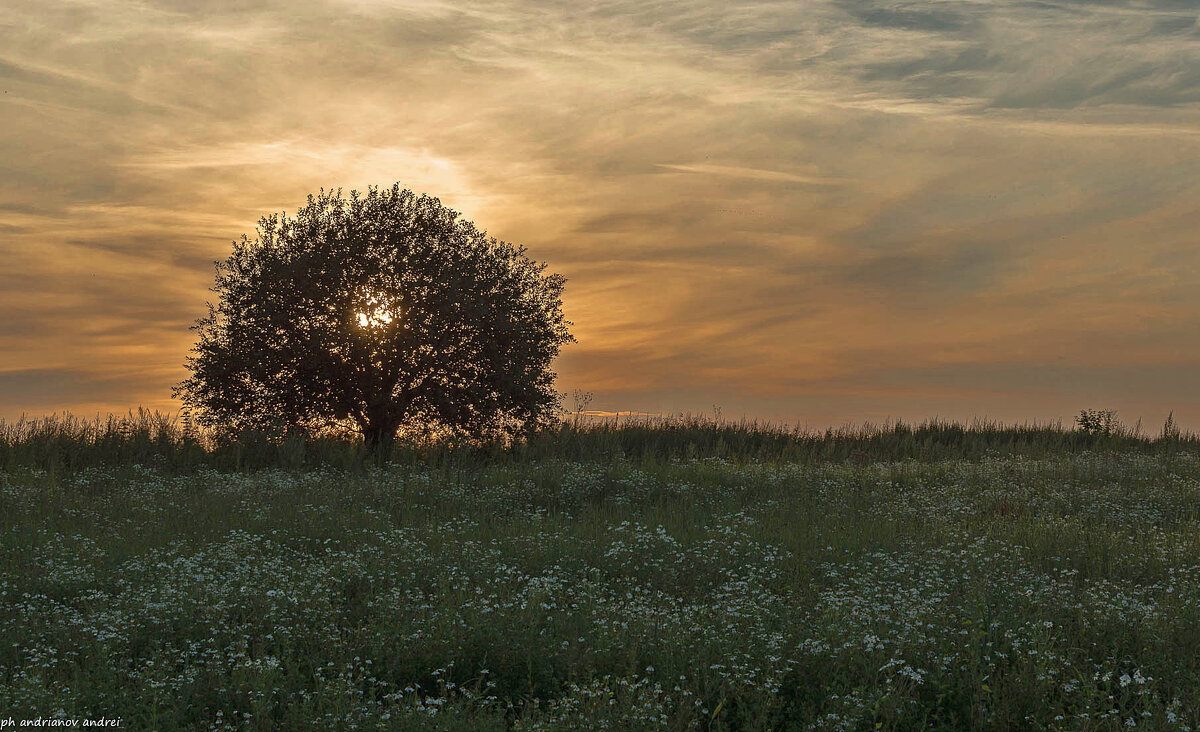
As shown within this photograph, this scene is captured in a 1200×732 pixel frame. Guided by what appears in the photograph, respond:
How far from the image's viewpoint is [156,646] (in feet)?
28.2

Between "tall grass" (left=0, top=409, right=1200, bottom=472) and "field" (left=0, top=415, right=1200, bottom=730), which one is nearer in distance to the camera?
"field" (left=0, top=415, right=1200, bottom=730)

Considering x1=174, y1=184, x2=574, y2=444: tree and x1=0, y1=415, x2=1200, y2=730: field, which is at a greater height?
x1=174, y1=184, x2=574, y2=444: tree

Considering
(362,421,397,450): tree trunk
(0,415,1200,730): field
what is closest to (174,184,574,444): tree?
(362,421,397,450): tree trunk

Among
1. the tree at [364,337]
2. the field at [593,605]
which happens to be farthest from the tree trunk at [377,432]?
the field at [593,605]

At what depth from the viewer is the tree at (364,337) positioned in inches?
1002

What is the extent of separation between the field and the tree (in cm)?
661

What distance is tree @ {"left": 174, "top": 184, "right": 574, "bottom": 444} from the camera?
25453 mm

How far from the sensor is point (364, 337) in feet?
83.1

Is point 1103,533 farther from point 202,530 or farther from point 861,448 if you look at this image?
point 861,448

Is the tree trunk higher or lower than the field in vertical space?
higher

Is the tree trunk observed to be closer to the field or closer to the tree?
the tree

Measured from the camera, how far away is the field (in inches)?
286

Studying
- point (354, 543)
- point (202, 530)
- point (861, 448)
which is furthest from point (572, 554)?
point (861, 448)

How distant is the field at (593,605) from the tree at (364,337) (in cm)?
661
